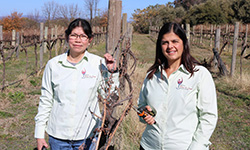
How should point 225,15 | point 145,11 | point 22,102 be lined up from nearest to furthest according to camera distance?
point 22,102
point 225,15
point 145,11

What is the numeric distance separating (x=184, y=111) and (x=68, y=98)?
2.98 feet

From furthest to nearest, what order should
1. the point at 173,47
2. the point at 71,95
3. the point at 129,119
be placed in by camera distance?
the point at 129,119
the point at 71,95
the point at 173,47

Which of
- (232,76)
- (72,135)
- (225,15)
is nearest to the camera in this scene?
(72,135)

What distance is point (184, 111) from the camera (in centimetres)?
178

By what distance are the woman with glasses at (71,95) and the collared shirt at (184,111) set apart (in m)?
0.43

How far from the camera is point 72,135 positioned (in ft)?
6.77

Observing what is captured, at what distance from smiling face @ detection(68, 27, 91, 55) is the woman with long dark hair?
0.61 meters

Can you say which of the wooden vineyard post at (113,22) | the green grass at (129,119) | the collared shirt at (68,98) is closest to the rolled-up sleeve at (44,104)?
the collared shirt at (68,98)

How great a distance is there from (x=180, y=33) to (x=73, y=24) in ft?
2.85

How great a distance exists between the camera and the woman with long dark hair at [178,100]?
174 centimetres

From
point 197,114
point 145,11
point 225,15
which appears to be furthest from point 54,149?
point 145,11

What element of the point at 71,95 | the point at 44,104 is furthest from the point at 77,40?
the point at 44,104

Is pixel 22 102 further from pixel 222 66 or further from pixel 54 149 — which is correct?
pixel 222 66

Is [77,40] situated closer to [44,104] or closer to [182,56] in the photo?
[44,104]
